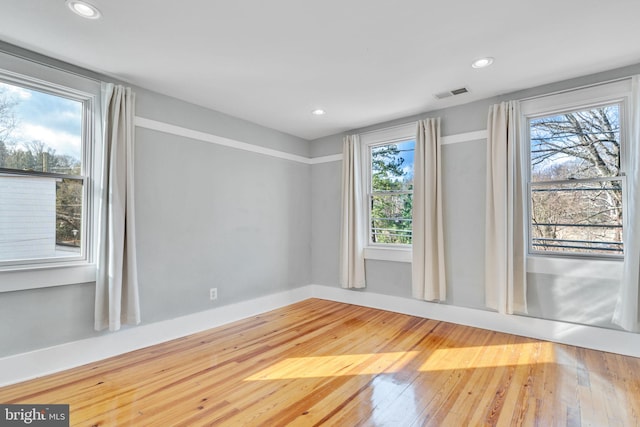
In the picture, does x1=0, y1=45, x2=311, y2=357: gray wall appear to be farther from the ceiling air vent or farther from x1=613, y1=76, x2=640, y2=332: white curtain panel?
x1=613, y1=76, x2=640, y2=332: white curtain panel

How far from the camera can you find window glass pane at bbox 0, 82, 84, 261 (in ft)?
7.63

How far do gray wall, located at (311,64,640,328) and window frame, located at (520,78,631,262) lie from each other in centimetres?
8

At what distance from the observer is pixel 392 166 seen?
4.30 metres

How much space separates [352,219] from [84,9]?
Answer: 11.3ft

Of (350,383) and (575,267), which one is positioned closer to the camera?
(350,383)

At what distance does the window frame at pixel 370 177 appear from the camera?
4.05 meters

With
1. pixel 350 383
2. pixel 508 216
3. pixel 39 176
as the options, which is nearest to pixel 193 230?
pixel 39 176

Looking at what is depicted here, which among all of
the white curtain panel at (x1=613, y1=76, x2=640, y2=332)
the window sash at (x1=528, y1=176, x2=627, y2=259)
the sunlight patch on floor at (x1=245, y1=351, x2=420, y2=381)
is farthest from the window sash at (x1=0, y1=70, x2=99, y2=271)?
the white curtain panel at (x1=613, y1=76, x2=640, y2=332)

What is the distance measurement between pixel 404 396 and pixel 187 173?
116 inches

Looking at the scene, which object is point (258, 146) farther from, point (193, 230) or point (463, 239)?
point (463, 239)

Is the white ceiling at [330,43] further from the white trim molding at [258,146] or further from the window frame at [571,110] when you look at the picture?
the white trim molding at [258,146]

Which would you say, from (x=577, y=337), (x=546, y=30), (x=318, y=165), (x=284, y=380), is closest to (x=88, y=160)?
(x=284, y=380)

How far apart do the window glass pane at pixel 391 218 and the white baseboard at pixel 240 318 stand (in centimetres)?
81

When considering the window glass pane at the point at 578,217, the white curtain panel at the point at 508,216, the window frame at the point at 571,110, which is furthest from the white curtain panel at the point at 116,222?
the window glass pane at the point at 578,217
